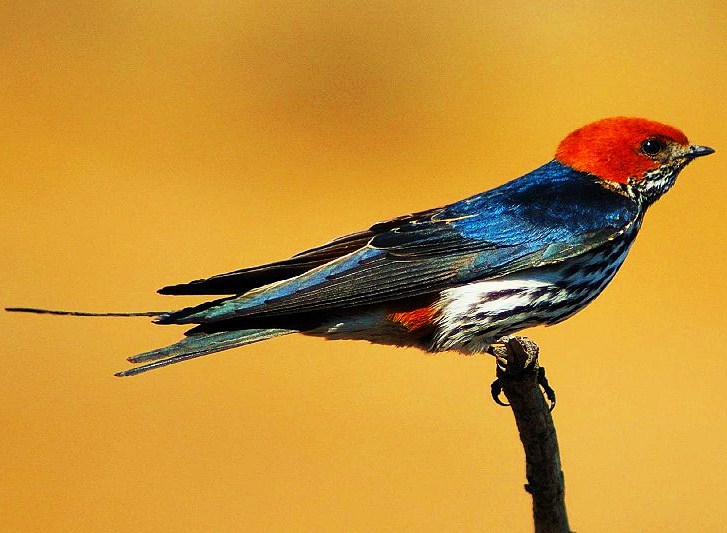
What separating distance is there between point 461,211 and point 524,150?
764cm

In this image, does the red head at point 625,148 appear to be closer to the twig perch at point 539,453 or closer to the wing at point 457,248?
the wing at point 457,248

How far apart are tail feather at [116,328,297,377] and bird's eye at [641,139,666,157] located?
1698 millimetres

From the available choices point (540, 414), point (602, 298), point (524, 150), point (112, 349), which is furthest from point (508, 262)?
point (524, 150)

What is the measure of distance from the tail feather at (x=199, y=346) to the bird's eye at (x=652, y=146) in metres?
1.70

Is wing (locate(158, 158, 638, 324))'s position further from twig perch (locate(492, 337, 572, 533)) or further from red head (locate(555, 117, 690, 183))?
twig perch (locate(492, 337, 572, 533))

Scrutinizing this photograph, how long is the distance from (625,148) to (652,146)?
0.12 meters

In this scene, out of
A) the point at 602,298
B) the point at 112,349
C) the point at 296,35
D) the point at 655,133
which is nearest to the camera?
the point at 655,133

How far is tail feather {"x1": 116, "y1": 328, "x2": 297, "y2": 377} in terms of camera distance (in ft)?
12.9

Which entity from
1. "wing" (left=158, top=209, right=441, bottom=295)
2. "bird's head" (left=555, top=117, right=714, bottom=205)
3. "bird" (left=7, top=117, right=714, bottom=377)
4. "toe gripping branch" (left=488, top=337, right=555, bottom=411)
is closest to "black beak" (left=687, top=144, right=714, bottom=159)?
"bird's head" (left=555, top=117, right=714, bottom=205)

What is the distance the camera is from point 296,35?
14.0m

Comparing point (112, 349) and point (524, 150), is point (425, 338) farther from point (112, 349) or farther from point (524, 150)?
point (524, 150)

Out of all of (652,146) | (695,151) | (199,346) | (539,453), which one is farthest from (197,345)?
(695,151)

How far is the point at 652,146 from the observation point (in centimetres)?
505

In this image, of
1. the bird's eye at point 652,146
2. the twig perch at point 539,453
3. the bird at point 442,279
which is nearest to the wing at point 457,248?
the bird at point 442,279
